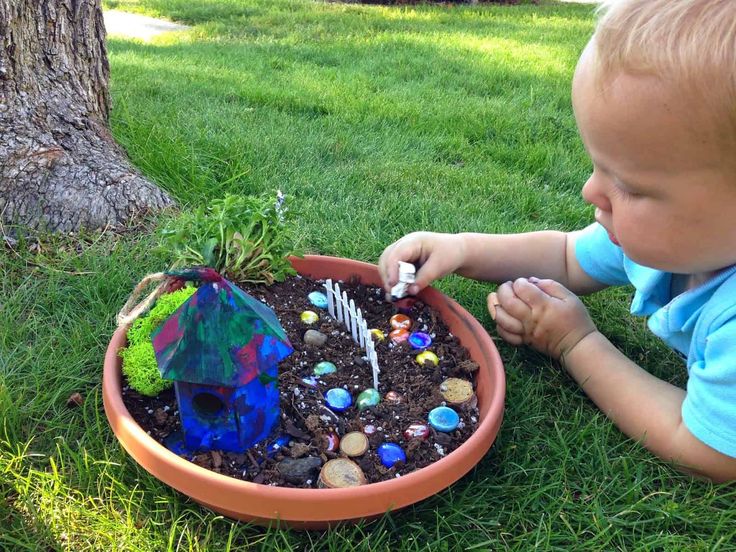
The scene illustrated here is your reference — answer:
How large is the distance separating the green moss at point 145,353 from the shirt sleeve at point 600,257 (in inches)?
43.8

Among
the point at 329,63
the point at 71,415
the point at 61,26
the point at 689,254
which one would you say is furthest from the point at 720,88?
the point at 329,63

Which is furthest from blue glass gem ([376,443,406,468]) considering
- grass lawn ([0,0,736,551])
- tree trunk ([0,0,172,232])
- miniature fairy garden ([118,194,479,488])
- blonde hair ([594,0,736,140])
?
tree trunk ([0,0,172,232])

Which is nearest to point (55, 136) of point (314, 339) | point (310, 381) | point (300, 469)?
point (314, 339)

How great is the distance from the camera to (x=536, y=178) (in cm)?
298

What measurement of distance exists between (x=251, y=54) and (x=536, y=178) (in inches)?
111

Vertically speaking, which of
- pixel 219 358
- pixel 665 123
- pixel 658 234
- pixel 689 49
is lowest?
pixel 219 358

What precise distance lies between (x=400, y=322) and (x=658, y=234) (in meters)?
0.72

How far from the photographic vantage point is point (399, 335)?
5.67 ft

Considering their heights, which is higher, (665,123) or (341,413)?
(665,123)

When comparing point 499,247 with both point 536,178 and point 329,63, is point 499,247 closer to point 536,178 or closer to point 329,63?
point 536,178

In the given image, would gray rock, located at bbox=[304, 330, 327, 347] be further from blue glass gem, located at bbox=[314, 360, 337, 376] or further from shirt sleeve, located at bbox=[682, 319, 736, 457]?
shirt sleeve, located at bbox=[682, 319, 736, 457]

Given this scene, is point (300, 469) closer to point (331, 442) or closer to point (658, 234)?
point (331, 442)

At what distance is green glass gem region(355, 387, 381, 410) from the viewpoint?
1.49 metres

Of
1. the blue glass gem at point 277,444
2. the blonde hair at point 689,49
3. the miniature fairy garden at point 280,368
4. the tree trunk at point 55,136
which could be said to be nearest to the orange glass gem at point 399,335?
the miniature fairy garden at point 280,368
